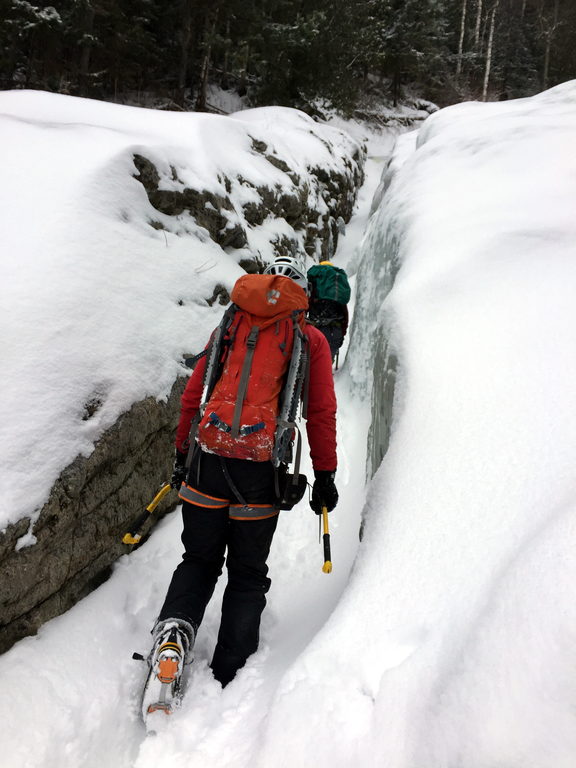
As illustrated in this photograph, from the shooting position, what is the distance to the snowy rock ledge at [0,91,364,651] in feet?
8.13

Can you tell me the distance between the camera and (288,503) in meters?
2.14

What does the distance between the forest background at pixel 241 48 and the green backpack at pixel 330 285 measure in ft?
40.2

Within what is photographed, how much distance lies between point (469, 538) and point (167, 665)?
1432mm

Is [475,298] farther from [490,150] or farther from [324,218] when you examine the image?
[324,218]

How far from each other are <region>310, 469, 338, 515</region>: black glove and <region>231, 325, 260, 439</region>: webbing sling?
23.0 inches

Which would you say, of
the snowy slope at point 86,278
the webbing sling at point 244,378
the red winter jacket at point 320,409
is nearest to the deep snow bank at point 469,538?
the red winter jacket at point 320,409

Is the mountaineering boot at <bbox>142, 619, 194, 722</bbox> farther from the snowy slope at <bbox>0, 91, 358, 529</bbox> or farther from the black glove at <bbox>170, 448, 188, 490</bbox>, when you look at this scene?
the snowy slope at <bbox>0, 91, 358, 529</bbox>

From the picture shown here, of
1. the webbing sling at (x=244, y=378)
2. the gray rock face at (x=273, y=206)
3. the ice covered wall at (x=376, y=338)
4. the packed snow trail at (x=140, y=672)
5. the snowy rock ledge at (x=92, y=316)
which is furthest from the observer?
the gray rock face at (x=273, y=206)

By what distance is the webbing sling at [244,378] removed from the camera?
80.0 inches

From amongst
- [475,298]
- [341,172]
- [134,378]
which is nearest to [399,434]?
[475,298]

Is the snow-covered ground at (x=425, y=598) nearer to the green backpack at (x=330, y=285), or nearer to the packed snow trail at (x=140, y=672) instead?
the packed snow trail at (x=140, y=672)

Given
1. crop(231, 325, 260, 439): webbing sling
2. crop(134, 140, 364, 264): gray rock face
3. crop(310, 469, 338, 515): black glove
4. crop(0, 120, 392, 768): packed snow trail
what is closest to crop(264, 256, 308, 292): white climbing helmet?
crop(231, 325, 260, 439): webbing sling

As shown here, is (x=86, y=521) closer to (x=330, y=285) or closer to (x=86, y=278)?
(x=86, y=278)

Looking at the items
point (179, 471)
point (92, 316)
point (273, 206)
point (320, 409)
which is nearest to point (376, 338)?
point (320, 409)
